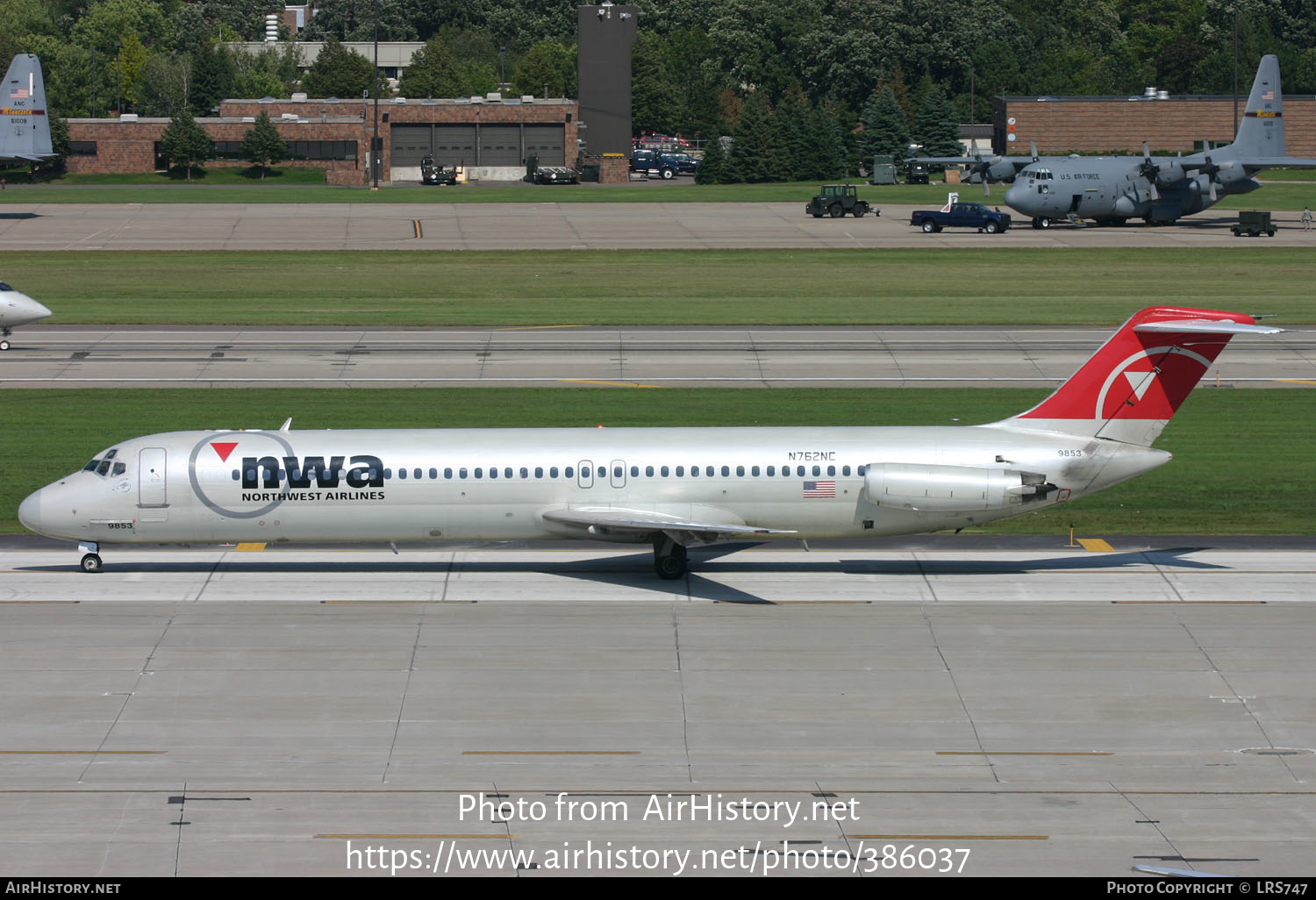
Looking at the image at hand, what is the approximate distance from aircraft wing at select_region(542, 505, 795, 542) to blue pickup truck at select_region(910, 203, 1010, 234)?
68.9 metres

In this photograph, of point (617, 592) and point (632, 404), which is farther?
point (632, 404)

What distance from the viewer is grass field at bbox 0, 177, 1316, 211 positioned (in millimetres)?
112781

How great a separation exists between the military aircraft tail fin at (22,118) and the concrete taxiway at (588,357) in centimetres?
4532

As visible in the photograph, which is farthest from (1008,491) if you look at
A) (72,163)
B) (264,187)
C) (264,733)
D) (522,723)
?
(72,163)

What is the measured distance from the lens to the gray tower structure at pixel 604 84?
145 meters

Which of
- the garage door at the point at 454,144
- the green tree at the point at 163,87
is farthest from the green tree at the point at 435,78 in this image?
the garage door at the point at 454,144

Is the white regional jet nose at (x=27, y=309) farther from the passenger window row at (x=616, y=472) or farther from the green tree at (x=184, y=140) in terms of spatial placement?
the green tree at (x=184, y=140)

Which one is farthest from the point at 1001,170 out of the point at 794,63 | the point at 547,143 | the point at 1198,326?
the point at 794,63

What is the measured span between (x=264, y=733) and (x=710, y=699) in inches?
290

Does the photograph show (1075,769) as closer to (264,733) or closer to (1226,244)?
(264,733)

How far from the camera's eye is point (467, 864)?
63.2 ft

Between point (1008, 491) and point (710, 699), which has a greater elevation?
point (1008, 491)

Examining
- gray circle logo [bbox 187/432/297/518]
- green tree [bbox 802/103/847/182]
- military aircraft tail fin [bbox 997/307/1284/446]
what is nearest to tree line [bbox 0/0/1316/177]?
green tree [bbox 802/103/847/182]
